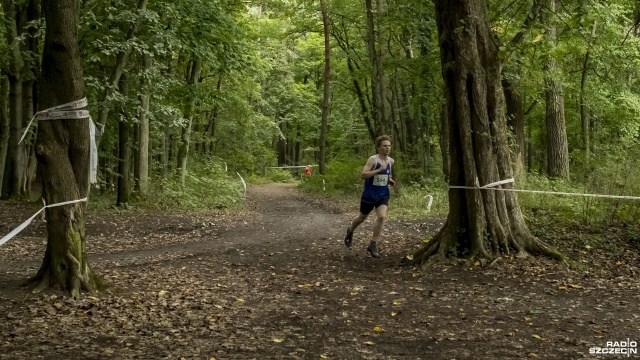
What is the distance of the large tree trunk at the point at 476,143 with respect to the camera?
7.86 m

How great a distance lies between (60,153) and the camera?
6176 mm

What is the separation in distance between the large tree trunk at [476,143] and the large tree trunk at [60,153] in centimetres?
474

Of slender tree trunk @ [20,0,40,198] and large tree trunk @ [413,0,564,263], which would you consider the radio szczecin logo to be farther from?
slender tree trunk @ [20,0,40,198]

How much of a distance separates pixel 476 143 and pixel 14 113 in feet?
49.6

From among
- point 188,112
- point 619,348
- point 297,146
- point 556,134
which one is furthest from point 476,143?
point 297,146

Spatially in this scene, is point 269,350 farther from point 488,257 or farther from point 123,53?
point 123,53

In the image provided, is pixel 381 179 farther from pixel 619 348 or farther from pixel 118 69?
pixel 118 69

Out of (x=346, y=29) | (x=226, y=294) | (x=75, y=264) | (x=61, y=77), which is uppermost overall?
(x=346, y=29)

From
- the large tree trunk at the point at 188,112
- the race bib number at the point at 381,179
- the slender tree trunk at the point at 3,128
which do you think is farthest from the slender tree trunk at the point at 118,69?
the race bib number at the point at 381,179

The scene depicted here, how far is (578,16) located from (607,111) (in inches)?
577

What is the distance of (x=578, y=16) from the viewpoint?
8.02m

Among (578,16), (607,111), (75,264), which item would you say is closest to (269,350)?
(75,264)

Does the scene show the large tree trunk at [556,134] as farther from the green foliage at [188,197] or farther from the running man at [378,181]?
the green foliage at [188,197]

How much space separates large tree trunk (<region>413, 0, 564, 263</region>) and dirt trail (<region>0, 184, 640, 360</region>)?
45 centimetres
